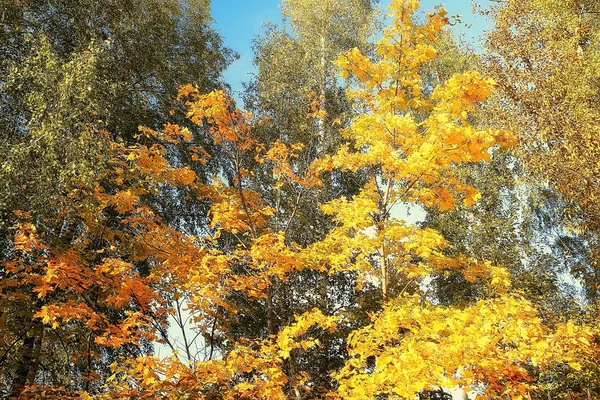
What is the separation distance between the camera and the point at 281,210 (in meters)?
10.9

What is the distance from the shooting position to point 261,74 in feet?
43.2

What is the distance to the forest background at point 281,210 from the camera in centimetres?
445

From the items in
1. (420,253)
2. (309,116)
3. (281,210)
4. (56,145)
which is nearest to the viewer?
(420,253)

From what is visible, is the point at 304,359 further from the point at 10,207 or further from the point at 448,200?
the point at 10,207

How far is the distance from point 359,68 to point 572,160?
4481 millimetres

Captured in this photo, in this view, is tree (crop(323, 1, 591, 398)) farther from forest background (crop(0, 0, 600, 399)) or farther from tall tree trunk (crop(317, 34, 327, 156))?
tall tree trunk (crop(317, 34, 327, 156))

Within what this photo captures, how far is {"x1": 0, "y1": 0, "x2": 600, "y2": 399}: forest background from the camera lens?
14.6ft

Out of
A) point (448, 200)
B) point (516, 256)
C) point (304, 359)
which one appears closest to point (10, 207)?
point (448, 200)

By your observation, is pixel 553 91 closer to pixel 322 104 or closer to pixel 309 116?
pixel 309 116

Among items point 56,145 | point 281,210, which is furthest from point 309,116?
point 56,145

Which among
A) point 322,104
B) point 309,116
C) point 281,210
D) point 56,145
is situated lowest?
point 56,145

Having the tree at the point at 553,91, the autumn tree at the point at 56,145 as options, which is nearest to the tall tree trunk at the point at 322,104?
the tree at the point at 553,91

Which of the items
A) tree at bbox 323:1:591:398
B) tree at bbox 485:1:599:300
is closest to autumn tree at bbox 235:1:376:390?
tree at bbox 323:1:591:398

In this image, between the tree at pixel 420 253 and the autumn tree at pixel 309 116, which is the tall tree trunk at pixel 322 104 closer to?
the autumn tree at pixel 309 116
